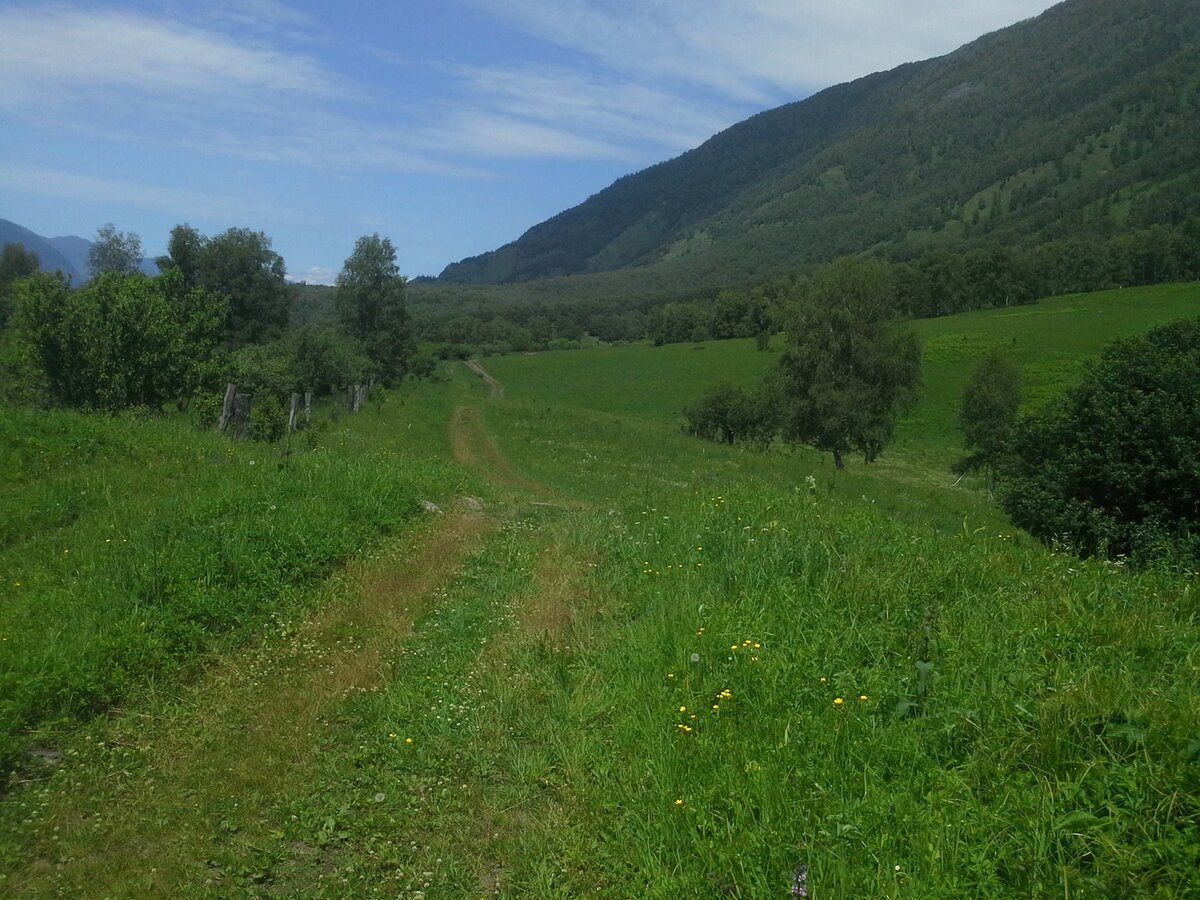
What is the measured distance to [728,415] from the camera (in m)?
62.9

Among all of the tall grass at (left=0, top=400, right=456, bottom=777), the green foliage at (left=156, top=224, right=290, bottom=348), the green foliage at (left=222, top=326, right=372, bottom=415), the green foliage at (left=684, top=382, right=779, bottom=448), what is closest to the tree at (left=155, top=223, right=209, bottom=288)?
the green foliage at (left=156, top=224, right=290, bottom=348)

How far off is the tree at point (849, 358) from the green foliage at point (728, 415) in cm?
1434

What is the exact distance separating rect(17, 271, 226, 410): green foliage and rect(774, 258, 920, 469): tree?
1229 inches

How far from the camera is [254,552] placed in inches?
348

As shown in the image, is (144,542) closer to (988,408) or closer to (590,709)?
(590,709)

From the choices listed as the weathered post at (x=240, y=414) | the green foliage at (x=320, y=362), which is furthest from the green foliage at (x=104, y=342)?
the green foliage at (x=320, y=362)

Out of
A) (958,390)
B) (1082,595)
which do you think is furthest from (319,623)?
(958,390)

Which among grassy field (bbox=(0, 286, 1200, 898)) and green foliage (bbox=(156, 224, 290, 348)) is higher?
green foliage (bbox=(156, 224, 290, 348))

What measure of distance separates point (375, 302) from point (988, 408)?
44.2 metres

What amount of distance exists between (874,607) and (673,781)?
2629 mm

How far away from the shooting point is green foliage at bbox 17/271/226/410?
22484 millimetres

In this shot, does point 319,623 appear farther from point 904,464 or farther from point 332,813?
point 904,464

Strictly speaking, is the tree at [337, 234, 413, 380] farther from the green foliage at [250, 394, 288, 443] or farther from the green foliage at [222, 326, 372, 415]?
the green foliage at [250, 394, 288, 443]

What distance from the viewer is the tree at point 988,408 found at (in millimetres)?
52750
